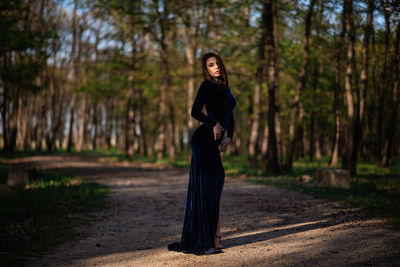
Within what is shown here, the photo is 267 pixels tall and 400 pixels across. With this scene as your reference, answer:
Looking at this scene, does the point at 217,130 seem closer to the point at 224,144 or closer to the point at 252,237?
the point at 224,144

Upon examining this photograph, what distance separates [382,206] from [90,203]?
659 centimetres

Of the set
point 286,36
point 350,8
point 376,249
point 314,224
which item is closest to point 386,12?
point 350,8

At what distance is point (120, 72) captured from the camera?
98.5 ft

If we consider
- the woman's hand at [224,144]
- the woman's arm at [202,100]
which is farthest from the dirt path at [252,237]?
the woman's arm at [202,100]

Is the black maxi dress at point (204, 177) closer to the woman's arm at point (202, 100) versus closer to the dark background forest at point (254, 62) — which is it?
the woman's arm at point (202, 100)

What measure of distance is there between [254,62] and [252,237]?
1276cm

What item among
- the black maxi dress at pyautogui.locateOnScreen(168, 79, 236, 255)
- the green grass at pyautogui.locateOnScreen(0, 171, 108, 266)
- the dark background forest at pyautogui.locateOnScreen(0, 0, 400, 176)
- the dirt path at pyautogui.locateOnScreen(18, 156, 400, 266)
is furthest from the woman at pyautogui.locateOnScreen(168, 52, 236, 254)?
the dark background forest at pyautogui.locateOnScreen(0, 0, 400, 176)

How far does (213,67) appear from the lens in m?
4.59

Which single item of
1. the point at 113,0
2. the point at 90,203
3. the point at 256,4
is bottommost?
the point at 90,203

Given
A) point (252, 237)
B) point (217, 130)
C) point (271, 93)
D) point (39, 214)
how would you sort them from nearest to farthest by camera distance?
1. point (217, 130)
2. point (252, 237)
3. point (39, 214)
4. point (271, 93)

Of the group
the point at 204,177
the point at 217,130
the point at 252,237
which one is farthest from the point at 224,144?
the point at 252,237

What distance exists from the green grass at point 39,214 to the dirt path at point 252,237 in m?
0.34

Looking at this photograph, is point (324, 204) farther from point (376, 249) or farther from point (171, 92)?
point (171, 92)

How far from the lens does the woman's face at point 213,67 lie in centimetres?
459
